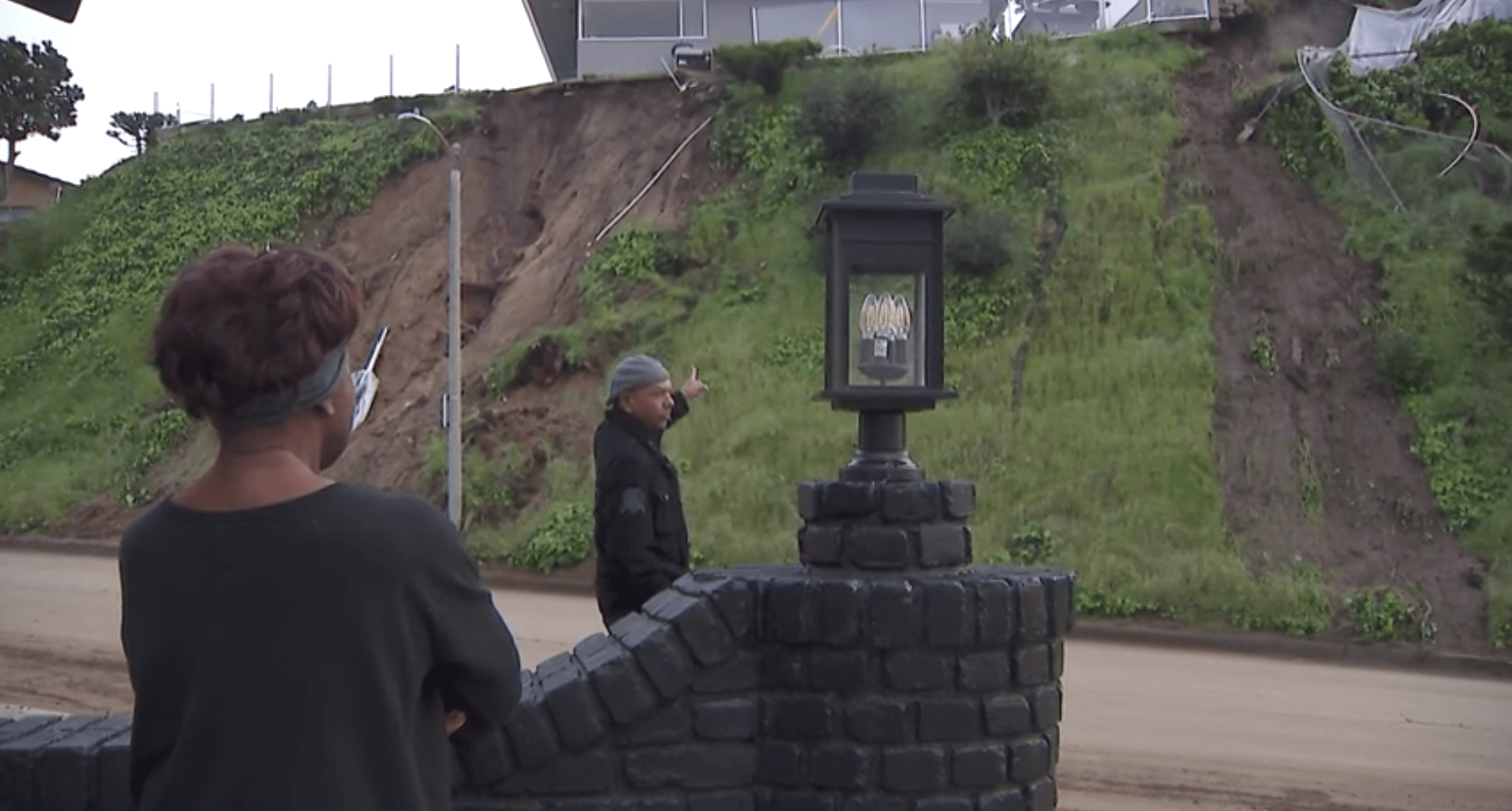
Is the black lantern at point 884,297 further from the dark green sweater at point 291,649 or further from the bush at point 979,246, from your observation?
the bush at point 979,246

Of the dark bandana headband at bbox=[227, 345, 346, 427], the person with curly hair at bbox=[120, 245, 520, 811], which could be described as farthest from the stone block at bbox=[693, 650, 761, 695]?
the dark bandana headband at bbox=[227, 345, 346, 427]

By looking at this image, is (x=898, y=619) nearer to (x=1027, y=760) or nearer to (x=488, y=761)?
(x=1027, y=760)

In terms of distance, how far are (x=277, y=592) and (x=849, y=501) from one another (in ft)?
7.67

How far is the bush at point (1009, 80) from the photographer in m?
23.8

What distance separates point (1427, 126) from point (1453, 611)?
10.5m

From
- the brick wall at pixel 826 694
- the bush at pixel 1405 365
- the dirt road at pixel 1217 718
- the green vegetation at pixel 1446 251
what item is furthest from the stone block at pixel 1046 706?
the bush at pixel 1405 365

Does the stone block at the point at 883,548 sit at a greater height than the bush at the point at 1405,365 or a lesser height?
lesser

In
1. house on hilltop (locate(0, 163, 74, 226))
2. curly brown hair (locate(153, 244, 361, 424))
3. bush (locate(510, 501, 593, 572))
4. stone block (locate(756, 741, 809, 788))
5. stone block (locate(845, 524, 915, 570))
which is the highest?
house on hilltop (locate(0, 163, 74, 226))

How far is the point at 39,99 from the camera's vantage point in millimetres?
40219

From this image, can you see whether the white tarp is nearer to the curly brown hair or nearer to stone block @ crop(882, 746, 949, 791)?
stone block @ crop(882, 746, 949, 791)

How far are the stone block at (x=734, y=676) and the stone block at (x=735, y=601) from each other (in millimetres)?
68


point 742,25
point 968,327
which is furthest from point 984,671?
point 742,25

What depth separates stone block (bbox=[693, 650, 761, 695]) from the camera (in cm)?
401

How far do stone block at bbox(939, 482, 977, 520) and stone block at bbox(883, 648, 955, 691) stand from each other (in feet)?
1.39
